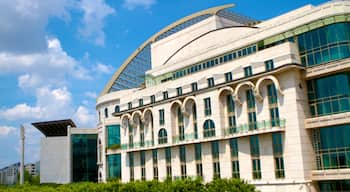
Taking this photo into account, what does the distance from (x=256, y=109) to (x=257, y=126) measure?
6.14 feet

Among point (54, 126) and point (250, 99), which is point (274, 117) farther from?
point (54, 126)

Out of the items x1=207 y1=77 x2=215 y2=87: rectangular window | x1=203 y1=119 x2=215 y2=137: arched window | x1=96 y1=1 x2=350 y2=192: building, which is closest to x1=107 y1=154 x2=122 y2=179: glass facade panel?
x1=96 y1=1 x2=350 y2=192: building

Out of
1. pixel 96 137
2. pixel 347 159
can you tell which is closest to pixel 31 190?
pixel 96 137

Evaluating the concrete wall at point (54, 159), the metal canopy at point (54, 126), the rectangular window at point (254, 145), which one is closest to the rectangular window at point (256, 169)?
the rectangular window at point (254, 145)

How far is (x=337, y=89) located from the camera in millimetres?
36656

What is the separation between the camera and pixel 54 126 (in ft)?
293

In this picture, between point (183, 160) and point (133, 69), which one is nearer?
point (183, 160)

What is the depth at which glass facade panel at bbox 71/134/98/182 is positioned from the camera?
75556 millimetres

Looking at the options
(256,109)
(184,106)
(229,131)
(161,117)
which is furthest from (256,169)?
(161,117)

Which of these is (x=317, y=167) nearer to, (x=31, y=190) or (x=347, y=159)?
(x=347, y=159)

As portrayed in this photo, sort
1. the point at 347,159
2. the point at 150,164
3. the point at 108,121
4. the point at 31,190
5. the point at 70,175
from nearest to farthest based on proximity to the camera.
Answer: the point at 347,159 → the point at 31,190 → the point at 150,164 → the point at 108,121 → the point at 70,175

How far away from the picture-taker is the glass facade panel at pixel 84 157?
75.6 meters

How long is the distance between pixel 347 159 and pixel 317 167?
3318mm

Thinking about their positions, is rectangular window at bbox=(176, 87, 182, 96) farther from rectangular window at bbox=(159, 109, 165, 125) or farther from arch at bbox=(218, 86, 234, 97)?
arch at bbox=(218, 86, 234, 97)
